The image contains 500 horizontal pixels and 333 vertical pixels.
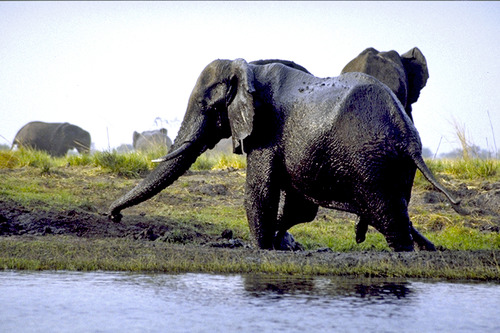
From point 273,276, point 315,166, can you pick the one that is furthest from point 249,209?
point 273,276

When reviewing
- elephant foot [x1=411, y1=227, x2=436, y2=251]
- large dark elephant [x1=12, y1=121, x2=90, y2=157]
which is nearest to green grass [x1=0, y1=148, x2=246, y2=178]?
elephant foot [x1=411, y1=227, x2=436, y2=251]

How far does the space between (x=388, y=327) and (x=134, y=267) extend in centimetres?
293

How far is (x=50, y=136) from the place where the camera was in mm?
27406

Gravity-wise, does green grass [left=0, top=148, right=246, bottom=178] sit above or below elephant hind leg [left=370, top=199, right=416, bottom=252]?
above

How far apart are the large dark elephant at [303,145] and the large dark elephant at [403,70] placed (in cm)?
201

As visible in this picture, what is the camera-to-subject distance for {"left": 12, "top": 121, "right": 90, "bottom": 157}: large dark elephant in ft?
89.2

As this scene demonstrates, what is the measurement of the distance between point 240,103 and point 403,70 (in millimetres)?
2781

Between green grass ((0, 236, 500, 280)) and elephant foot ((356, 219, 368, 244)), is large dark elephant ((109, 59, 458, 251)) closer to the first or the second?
elephant foot ((356, 219, 368, 244))

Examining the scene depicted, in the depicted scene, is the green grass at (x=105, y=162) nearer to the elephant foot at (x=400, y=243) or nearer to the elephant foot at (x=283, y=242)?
the elephant foot at (x=283, y=242)

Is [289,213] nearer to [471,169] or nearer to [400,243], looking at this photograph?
[400,243]

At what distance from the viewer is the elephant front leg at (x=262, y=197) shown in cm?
807

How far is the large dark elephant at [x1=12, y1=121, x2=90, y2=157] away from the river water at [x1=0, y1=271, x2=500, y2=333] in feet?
69.1

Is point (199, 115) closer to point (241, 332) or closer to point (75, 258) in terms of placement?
point (75, 258)

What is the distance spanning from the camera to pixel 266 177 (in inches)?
317
